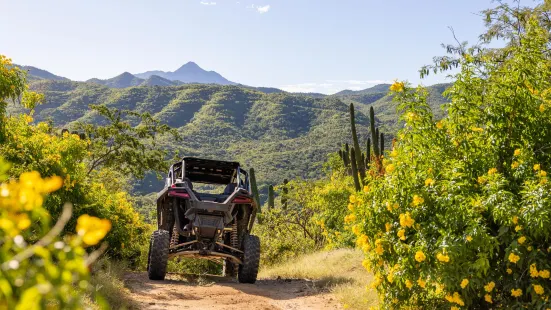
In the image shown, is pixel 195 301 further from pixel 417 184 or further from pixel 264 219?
pixel 264 219

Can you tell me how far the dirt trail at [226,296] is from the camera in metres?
7.90

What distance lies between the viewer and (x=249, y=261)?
1024cm

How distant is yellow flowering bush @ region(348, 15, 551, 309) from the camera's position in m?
5.37

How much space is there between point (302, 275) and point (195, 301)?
4134 millimetres

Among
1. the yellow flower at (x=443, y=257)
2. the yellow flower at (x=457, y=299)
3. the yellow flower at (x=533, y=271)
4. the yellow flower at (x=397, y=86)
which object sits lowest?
the yellow flower at (x=457, y=299)

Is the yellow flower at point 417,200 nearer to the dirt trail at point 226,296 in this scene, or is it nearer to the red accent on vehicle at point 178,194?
the dirt trail at point 226,296

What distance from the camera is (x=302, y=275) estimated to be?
39.0 ft

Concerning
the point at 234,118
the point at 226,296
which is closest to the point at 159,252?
the point at 226,296

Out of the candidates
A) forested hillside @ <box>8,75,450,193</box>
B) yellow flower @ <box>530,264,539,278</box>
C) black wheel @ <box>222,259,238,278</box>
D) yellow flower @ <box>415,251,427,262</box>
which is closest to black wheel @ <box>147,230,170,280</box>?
black wheel @ <box>222,259,238,278</box>

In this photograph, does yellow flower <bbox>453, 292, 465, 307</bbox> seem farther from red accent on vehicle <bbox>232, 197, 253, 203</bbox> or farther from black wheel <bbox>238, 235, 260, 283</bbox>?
red accent on vehicle <bbox>232, 197, 253, 203</bbox>

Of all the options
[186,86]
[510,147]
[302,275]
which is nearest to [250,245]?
[302,275]

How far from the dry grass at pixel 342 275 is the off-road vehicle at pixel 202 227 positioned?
1501 mm

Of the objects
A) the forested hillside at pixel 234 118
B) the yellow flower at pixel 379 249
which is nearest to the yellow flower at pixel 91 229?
the yellow flower at pixel 379 249

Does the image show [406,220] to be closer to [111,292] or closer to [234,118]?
[111,292]
